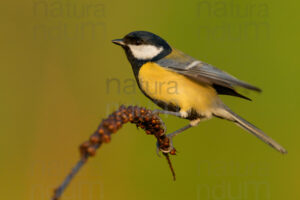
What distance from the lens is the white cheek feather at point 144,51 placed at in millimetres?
2582

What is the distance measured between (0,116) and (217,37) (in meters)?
2.17

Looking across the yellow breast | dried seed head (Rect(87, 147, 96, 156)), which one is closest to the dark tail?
the yellow breast

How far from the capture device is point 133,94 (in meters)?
3.21

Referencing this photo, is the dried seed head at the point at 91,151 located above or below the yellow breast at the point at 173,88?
above

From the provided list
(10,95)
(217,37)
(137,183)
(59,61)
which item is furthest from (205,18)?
(10,95)

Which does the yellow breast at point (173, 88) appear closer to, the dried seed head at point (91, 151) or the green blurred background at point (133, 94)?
the green blurred background at point (133, 94)

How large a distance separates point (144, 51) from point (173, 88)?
38cm

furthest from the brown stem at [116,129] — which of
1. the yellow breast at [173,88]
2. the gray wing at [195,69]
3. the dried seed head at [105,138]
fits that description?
the gray wing at [195,69]

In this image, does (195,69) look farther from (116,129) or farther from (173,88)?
(116,129)

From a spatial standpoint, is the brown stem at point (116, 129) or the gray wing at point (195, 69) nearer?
the brown stem at point (116, 129)

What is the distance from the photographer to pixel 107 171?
303 cm

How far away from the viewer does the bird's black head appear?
8.49ft

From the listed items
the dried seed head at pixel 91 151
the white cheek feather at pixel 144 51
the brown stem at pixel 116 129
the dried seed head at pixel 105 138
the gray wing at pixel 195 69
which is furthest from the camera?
the white cheek feather at pixel 144 51

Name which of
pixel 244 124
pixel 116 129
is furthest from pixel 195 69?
pixel 116 129
